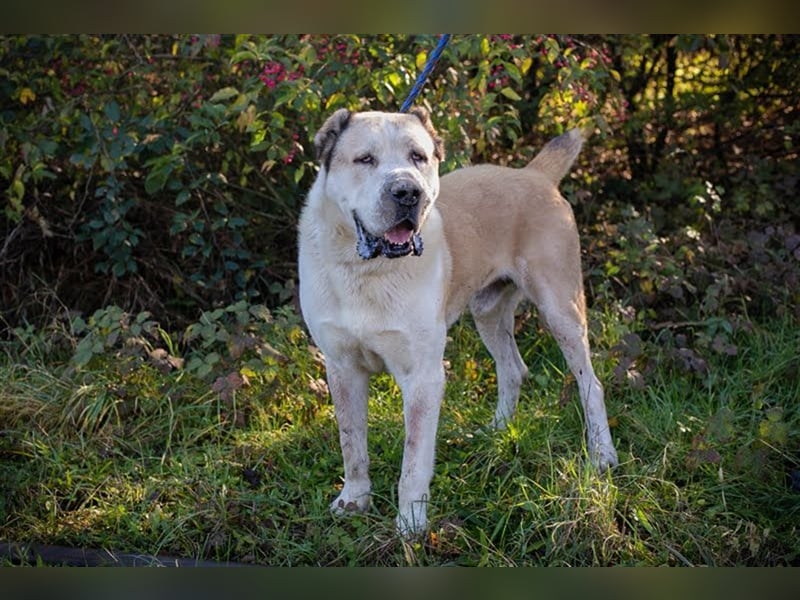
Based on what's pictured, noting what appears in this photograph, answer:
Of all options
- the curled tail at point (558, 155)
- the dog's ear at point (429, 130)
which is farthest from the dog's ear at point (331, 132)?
the curled tail at point (558, 155)

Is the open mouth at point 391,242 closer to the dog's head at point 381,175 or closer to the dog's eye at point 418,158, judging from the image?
the dog's head at point 381,175

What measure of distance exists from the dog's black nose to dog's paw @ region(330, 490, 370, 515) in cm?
122

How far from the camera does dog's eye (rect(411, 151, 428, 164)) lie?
3.48 m

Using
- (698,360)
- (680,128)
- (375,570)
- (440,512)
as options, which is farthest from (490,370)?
(680,128)

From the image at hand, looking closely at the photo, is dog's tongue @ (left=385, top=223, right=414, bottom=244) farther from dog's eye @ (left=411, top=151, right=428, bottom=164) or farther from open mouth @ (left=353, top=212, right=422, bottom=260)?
dog's eye @ (left=411, top=151, right=428, bottom=164)

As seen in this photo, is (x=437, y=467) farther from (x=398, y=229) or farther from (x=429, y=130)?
(x=429, y=130)

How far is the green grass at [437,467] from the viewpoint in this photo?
3574 millimetres

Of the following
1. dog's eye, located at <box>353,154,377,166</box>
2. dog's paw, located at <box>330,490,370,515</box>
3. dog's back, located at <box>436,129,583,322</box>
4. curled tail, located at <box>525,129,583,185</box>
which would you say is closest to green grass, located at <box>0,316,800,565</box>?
dog's paw, located at <box>330,490,370,515</box>

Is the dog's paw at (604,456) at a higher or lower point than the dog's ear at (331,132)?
lower

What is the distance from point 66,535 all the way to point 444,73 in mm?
2955

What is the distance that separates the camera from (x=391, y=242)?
338cm

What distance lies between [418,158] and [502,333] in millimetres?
1434

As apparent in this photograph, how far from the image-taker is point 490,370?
5.12 metres

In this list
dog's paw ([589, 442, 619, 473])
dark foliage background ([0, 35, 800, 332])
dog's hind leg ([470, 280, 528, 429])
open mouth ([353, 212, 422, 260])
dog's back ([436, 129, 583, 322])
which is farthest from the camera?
dark foliage background ([0, 35, 800, 332])
